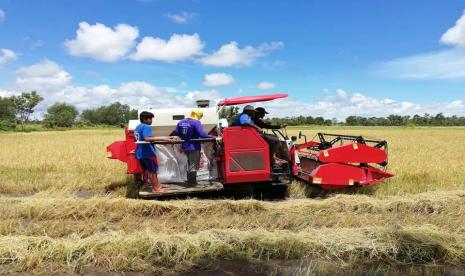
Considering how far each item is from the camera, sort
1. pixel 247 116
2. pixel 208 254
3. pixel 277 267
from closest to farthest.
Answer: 1. pixel 277 267
2. pixel 208 254
3. pixel 247 116

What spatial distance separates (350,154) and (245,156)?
221 cm

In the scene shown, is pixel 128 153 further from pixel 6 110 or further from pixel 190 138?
pixel 6 110

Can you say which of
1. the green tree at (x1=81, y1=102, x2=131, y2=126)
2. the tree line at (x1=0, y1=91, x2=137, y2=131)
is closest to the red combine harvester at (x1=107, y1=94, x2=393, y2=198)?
the tree line at (x1=0, y1=91, x2=137, y2=131)

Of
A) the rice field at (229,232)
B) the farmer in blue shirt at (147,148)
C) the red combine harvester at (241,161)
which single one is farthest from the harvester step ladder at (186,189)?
the rice field at (229,232)

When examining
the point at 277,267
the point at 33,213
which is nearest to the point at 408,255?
the point at 277,267

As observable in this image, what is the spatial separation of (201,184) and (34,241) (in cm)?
376

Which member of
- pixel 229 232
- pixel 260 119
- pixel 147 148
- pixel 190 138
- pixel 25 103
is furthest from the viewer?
pixel 25 103

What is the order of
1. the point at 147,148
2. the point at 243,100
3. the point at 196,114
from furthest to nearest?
the point at 243,100 < the point at 196,114 < the point at 147,148

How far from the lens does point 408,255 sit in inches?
192

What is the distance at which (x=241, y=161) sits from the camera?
7910 mm

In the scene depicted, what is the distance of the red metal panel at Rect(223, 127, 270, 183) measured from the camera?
25.8ft

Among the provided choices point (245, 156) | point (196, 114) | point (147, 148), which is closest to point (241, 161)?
point (245, 156)

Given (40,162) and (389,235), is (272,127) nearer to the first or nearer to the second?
(389,235)

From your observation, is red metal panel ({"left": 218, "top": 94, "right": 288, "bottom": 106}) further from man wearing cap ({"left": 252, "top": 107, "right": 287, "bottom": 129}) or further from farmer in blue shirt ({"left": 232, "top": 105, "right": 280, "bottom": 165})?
farmer in blue shirt ({"left": 232, "top": 105, "right": 280, "bottom": 165})
